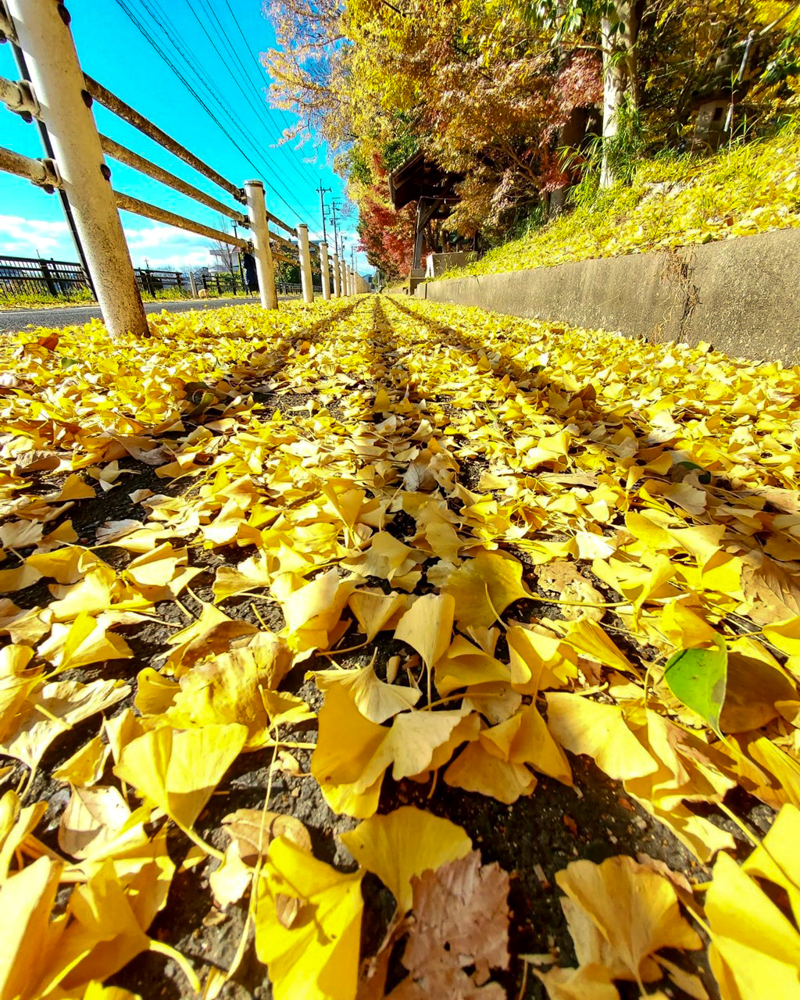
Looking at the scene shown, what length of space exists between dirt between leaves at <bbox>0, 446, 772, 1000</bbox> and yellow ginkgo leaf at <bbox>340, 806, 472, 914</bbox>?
0.02 metres

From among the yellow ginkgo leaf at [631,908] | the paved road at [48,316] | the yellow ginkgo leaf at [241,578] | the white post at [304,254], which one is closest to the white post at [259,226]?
the paved road at [48,316]

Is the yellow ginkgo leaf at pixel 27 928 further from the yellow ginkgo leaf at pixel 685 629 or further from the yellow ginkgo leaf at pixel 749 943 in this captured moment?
the yellow ginkgo leaf at pixel 685 629

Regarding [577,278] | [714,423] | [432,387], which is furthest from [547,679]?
[577,278]

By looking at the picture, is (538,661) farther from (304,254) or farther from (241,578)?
(304,254)

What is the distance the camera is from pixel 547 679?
17.9 inches

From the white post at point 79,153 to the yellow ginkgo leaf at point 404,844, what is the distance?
8.78ft

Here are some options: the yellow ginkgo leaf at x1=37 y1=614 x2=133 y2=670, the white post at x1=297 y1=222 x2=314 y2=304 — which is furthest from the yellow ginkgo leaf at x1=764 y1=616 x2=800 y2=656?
the white post at x1=297 y1=222 x2=314 y2=304

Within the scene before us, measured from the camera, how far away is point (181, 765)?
357 mm

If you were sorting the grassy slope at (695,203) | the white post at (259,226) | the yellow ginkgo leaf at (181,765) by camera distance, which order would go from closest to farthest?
the yellow ginkgo leaf at (181,765) → the grassy slope at (695,203) → the white post at (259,226)

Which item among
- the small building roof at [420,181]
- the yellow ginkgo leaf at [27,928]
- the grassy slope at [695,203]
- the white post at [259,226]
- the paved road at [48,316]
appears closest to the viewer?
the yellow ginkgo leaf at [27,928]

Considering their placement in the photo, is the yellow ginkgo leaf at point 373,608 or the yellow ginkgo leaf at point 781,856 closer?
the yellow ginkgo leaf at point 781,856

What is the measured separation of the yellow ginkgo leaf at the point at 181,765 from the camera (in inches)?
Result: 13.3

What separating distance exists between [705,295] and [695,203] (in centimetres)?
114

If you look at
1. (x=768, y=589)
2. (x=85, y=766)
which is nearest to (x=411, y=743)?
(x=85, y=766)
